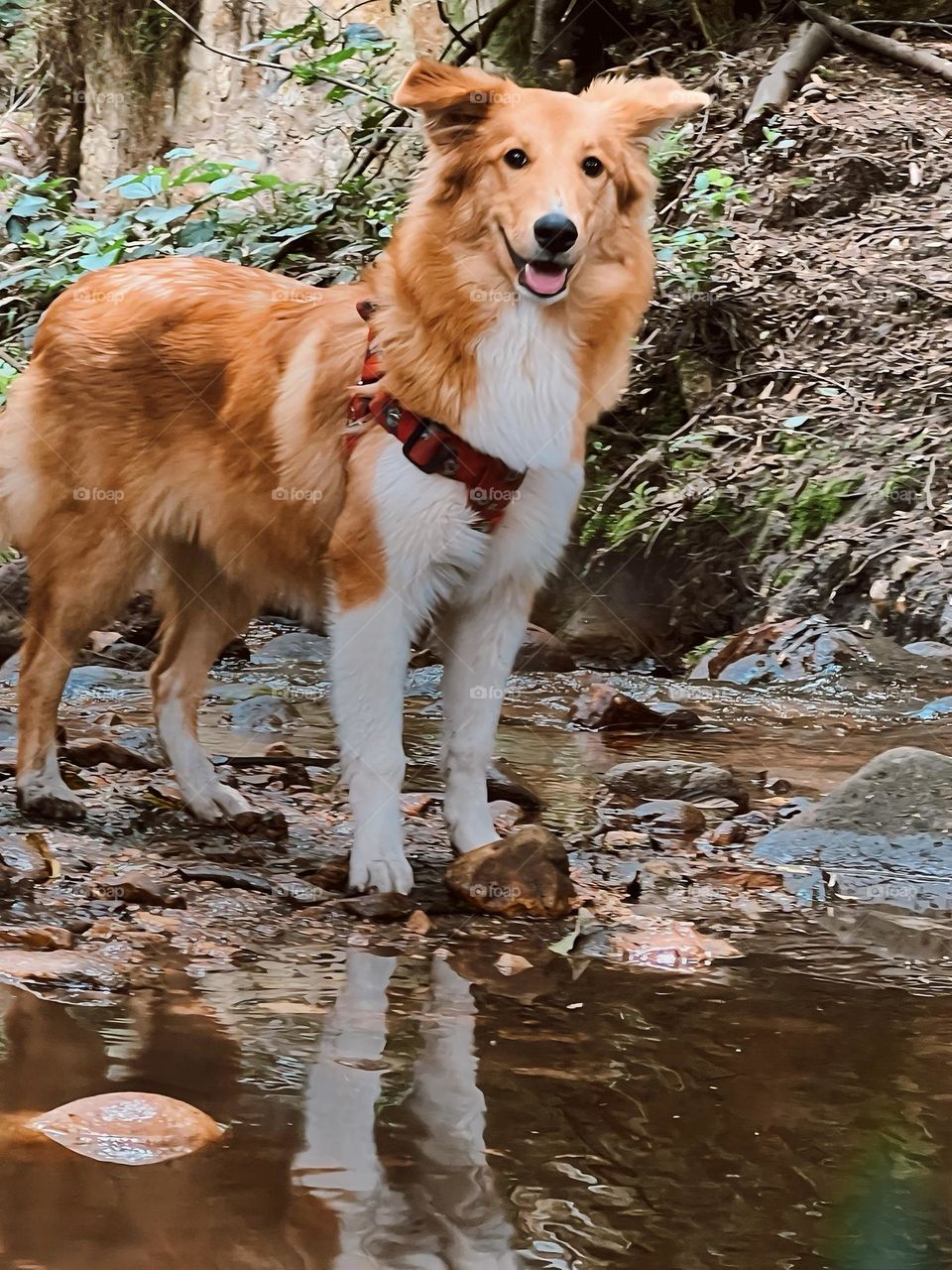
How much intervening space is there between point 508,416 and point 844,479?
4243mm

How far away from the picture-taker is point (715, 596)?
786 centimetres

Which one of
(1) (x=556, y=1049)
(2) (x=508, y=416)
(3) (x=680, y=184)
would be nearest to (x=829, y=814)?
(2) (x=508, y=416)

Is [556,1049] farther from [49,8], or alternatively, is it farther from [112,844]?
[49,8]

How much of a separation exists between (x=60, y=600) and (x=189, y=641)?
523mm

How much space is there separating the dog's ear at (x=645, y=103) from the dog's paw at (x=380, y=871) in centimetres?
213

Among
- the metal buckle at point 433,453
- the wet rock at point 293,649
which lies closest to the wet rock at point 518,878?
the metal buckle at point 433,453

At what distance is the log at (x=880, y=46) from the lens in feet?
33.8

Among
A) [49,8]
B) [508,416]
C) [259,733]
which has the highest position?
[49,8]

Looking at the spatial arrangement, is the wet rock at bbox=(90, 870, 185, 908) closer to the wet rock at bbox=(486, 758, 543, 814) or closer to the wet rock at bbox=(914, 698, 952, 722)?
the wet rock at bbox=(486, 758, 543, 814)

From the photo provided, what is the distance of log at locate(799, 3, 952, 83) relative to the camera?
10.3 meters

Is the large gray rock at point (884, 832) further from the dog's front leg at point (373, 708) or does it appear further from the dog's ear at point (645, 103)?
the dog's ear at point (645, 103)

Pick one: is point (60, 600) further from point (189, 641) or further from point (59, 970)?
point (59, 970)

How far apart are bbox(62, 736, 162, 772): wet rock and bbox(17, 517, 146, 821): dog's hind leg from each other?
0.40 meters

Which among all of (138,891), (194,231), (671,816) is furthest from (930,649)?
(194,231)
